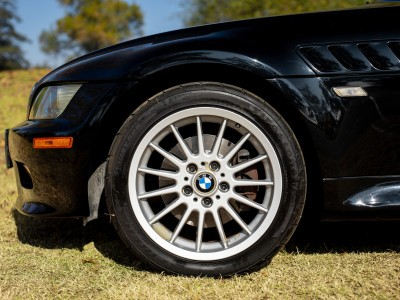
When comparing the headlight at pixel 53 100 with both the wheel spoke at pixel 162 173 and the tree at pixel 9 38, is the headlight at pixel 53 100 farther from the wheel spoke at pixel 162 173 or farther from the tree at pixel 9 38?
the tree at pixel 9 38

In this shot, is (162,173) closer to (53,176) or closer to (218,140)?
(218,140)

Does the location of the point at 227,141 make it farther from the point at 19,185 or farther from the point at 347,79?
the point at 19,185

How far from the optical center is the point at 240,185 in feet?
7.43

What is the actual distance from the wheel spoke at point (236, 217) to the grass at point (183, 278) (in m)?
0.23

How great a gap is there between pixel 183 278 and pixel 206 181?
1.52 feet

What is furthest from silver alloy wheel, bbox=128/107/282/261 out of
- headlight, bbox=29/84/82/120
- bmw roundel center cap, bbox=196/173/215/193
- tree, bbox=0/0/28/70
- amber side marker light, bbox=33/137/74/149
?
tree, bbox=0/0/28/70

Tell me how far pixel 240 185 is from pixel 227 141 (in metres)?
0.23

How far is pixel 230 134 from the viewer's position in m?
2.38

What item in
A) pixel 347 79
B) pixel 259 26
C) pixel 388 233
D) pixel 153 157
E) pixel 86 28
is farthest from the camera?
pixel 86 28

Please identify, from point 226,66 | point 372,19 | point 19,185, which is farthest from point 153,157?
point 372,19

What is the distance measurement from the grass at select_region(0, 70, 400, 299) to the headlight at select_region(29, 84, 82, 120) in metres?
0.79

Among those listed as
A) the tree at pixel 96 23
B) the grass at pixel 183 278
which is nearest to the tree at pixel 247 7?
the grass at pixel 183 278

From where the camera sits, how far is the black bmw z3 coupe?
2152mm

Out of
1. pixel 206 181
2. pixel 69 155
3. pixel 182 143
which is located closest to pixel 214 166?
pixel 206 181
